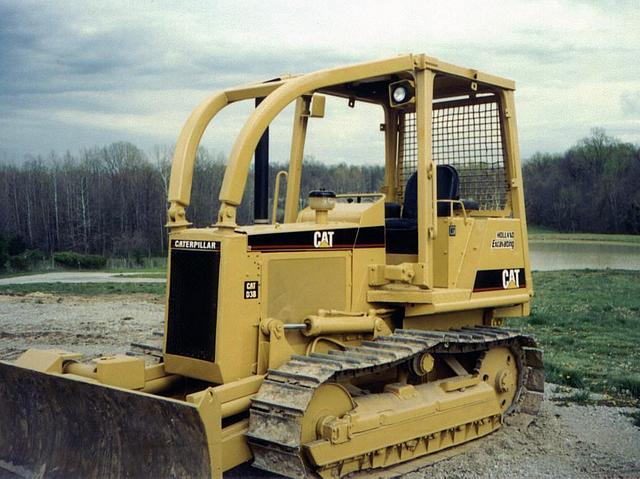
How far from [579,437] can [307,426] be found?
3467mm

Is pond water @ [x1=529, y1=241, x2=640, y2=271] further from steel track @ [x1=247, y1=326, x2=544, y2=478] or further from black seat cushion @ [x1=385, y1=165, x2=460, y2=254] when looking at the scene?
steel track @ [x1=247, y1=326, x2=544, y2=478]

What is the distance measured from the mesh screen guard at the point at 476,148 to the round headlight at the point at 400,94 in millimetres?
1301

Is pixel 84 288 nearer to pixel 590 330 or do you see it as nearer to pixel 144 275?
pixel 144 275

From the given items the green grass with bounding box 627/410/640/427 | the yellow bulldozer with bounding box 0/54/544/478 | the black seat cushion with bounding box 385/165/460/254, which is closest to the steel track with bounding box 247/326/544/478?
the yellow bulldozer with bounding box 0/54/544/478

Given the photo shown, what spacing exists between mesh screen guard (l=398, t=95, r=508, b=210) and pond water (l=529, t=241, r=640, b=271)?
24327 millimetres

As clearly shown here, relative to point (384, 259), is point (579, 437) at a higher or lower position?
lower

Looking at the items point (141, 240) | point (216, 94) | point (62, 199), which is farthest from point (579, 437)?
point (62, 199)

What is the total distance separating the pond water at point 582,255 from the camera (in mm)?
32997

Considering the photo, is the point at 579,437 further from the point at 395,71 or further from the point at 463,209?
the point at 395,71

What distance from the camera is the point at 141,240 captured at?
40.9 m

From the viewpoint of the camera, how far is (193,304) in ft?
20.8

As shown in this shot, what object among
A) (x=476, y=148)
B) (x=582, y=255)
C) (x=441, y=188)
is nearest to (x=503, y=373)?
(x=441, y=188)

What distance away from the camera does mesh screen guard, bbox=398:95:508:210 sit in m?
8.59

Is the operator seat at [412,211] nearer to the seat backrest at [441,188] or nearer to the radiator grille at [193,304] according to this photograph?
the seat backrest at [441,188]
